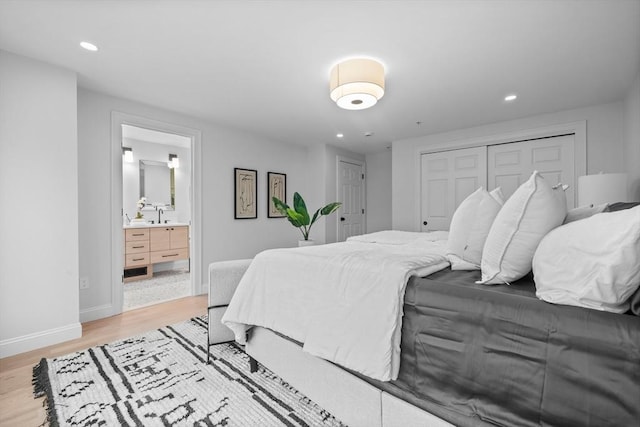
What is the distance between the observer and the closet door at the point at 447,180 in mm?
4254

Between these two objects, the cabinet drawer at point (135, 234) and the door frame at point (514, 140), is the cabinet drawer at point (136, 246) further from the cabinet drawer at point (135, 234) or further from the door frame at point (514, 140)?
the door frame at point (514, 140)

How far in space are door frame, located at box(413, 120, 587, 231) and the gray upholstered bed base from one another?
143 inches

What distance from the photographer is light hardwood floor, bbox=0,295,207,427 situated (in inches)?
59.2

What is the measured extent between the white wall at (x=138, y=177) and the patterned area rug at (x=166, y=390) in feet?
10.9

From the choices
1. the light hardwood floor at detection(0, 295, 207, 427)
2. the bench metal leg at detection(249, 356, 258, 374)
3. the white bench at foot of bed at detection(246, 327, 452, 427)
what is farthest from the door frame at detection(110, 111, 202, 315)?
the white bench at foot of bed at detection(246, 327, 452, 427)

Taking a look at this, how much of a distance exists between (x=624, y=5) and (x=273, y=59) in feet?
7.57

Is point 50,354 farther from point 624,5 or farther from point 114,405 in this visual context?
point 624,5

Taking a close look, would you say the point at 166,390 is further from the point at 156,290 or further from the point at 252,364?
the point at 156,290

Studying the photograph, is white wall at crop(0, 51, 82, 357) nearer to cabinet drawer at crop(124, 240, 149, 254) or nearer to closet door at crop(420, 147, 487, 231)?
cabinet drawer at crop(124, 240, 149, 254)

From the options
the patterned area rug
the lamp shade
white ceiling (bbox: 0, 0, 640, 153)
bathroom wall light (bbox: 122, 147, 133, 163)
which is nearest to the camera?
the patterned area rug

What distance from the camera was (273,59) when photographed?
7.57 ft

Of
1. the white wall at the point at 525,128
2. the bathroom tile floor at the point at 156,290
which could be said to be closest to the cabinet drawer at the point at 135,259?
the bathroom tile floor at the point at 156,290

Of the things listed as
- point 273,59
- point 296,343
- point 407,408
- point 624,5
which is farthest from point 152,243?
point 624,5

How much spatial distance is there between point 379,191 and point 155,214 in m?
4.50
